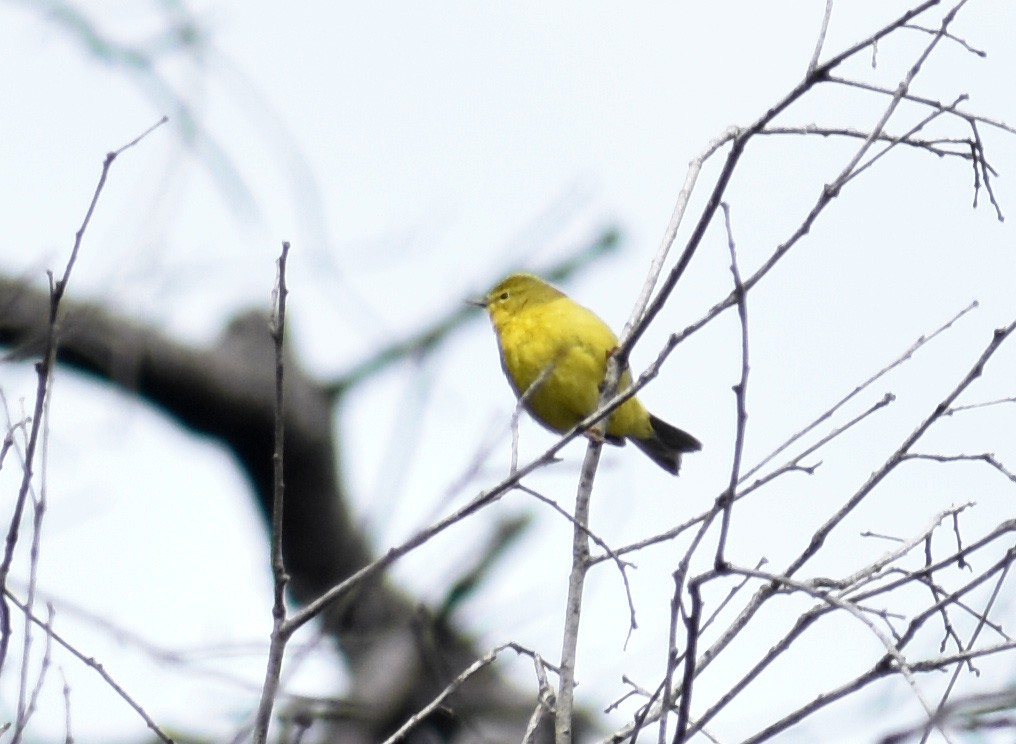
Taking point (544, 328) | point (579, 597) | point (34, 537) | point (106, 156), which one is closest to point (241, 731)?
point (34, 537)

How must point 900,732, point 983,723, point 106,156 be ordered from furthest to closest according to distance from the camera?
point 106,156
point 983,723
point 900,732

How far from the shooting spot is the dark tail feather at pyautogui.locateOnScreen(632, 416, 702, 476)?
741 cm

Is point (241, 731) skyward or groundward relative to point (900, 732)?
skyward

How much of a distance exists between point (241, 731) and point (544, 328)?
3.95 meters

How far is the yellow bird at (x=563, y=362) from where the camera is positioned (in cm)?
631

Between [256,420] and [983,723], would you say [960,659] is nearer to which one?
[983,723]

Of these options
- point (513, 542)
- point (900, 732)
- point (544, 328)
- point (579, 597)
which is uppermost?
point (544, 328)

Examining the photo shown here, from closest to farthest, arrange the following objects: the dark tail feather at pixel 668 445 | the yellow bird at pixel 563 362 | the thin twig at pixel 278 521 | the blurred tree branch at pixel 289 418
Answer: the thin twig at pixel 278 521 → the yellow bird at pixel 563 362 → the dark tail feather at pixel 668 445 → the blurred tree branch at pixel 289 418

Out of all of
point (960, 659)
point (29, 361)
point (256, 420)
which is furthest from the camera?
point (256, 420)

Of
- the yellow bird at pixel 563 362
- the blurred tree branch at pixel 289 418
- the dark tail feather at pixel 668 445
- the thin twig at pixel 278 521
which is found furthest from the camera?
the blurred tree branch at pixel 289 418

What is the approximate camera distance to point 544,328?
6555 millimetres

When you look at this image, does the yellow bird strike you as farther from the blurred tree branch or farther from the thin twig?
the thin twig

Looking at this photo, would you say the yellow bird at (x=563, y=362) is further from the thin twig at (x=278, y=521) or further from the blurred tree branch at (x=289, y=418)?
the thin twig at (x=278, y=521)

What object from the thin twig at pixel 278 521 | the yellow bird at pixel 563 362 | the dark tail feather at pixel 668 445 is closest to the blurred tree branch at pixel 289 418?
the yellow bird at pixel 563 362
